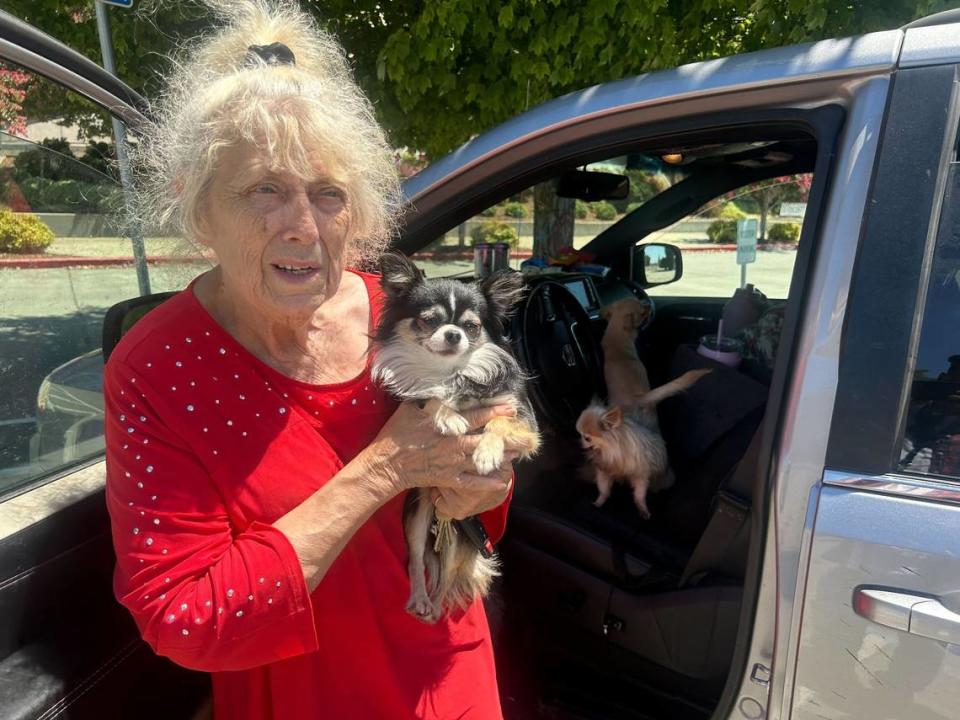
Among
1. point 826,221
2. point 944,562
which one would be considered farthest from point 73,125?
point 944,562

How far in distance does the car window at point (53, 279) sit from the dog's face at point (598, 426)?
172 centimetres

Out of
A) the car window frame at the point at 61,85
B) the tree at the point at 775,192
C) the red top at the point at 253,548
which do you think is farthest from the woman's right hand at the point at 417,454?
the tree at the point at 775,192

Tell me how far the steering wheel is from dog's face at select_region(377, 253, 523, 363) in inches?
39.6

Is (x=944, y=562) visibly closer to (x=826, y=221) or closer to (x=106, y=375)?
(x=826, y=221)

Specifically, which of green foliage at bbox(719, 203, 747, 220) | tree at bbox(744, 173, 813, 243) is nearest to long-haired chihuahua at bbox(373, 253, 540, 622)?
tree at bbox(744, 173, 813, 243)

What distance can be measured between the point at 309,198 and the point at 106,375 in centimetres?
56

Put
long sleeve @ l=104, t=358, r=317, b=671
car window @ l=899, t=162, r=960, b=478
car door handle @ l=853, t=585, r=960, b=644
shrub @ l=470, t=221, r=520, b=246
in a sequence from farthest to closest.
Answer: shrub @ l=470, t=221, r=520, b=246, car window @ l=899, t=162, r=960, b=478, car door handle @ l=853, t=585, r=960, b=644, long sleeve @ l=104, t=358, r=317, b=671

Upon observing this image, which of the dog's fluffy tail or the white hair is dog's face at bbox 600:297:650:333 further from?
the white hair

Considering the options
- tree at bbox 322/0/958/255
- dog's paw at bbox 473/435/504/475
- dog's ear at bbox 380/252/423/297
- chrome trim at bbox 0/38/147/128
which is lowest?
dog's paw at bbox 473/435/504/475

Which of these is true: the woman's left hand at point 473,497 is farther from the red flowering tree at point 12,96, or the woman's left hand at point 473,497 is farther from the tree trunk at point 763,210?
the tree trunk at point 763,210

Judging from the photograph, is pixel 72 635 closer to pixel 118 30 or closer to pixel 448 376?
pixel 448 376

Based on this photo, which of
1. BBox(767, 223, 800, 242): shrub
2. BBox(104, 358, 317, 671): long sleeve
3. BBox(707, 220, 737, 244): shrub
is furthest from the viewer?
BBox(707, 220, 737, 244): shrub

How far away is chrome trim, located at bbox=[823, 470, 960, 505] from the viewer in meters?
1.41

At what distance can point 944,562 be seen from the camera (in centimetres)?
134
